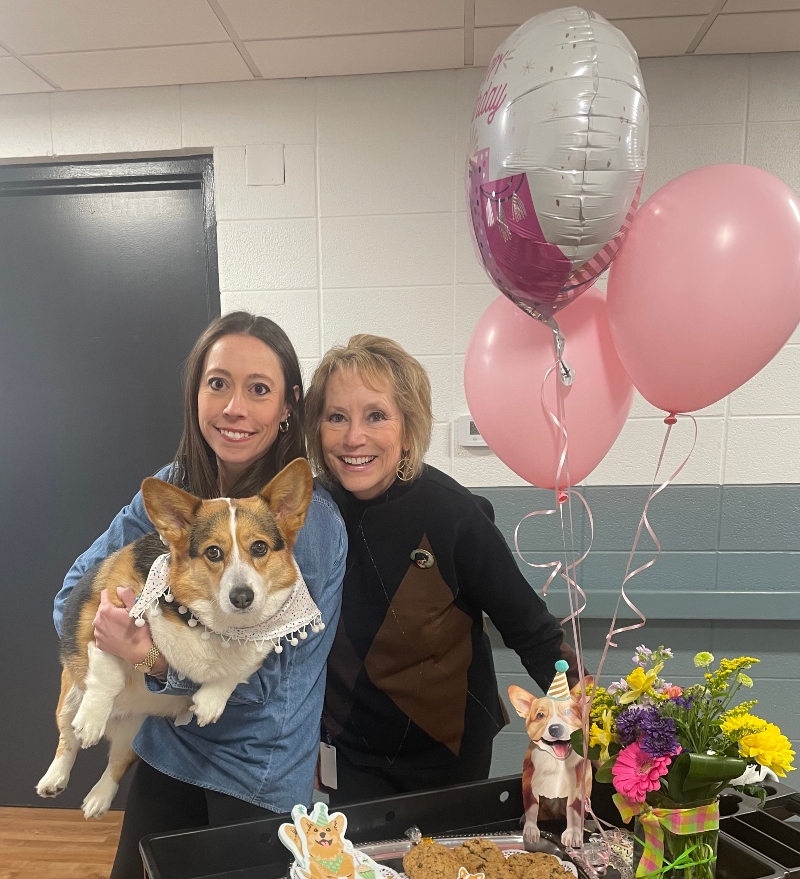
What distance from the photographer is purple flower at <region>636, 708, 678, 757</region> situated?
3.01 ft

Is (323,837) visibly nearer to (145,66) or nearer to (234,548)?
(234,548)

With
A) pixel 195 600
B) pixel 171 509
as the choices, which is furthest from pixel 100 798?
pixel 171 509

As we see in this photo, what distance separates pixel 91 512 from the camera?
6.19ft

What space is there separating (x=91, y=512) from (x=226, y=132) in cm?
106

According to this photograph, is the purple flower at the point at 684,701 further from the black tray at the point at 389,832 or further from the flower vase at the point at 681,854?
the black tray at the point at 389,832

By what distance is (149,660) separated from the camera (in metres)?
1.32

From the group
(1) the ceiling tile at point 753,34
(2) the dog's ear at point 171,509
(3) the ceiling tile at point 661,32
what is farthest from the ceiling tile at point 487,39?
(2) the dog's ear at point 171,509

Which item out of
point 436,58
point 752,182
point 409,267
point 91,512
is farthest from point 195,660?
point 436,58

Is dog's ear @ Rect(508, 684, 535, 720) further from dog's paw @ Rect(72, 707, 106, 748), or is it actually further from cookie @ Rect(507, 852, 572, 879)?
dog's paw @ Rect(72, 707, 106, 748)

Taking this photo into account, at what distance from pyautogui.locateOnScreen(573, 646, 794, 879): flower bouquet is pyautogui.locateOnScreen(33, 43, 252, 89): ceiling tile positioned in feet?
5.27

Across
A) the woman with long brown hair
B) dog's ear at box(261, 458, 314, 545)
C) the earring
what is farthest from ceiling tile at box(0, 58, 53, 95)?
the earring

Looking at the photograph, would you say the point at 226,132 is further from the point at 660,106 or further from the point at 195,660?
the point at 195,660

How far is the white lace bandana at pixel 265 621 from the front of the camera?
1.31m

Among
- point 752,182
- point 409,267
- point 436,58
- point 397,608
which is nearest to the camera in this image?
point 752,182
